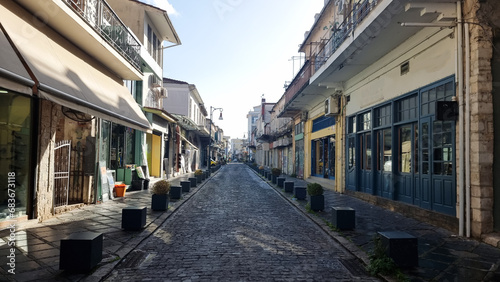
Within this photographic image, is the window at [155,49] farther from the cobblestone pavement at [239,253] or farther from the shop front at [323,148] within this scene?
the cobblestone pavement at [239,253]

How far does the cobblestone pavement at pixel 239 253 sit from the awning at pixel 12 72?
3.03 metres

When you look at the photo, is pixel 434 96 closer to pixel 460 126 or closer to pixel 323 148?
pixel 460 126

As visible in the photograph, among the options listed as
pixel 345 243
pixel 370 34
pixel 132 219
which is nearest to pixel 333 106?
pixel 370 34

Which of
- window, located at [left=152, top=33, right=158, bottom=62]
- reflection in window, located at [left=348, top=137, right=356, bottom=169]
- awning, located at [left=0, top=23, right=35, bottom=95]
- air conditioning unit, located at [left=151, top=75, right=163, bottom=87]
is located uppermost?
window, located at [left=152, top=33, right=158, bottom=62]

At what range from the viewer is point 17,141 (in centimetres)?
749

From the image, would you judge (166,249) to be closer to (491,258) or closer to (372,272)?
(372,272)

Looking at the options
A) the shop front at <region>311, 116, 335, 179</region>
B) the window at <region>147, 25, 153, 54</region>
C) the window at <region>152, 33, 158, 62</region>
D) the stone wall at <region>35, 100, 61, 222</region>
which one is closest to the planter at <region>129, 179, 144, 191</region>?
the stone wall at <region>35, 100, 61, 222</region>

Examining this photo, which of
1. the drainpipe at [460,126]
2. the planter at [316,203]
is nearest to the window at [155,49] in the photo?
the planter at [316,203]

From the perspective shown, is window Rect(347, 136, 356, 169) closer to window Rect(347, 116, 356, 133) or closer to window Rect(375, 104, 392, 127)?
window Rect(347, 116, 356, 133)

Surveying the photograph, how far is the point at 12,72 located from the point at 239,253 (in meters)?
4.36

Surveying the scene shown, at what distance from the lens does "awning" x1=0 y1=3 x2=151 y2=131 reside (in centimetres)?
599

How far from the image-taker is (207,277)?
4.24m

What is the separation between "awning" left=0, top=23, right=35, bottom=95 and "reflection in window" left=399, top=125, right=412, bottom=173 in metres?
8.94

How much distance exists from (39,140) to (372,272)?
749cm
